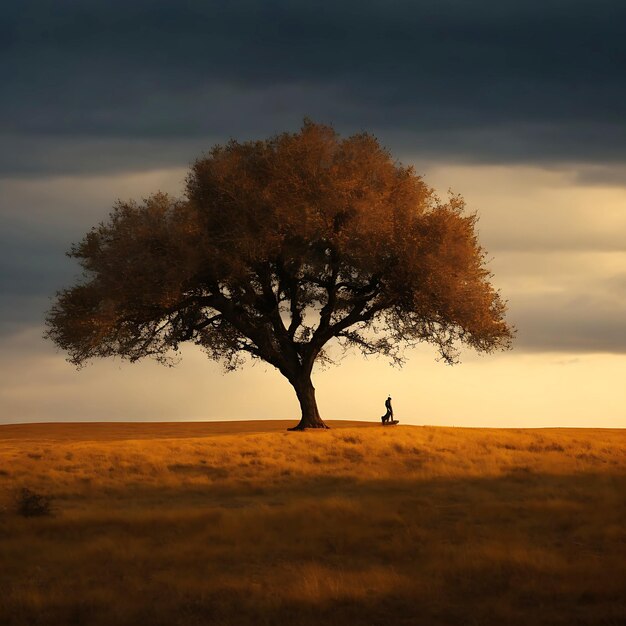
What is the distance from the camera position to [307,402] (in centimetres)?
5134

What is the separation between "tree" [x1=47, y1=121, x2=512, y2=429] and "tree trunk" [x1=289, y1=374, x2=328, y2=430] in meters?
0.06

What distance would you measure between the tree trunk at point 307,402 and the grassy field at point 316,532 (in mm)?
4171

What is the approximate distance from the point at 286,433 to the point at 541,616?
103 ft

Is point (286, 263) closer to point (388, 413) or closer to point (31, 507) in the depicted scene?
A: point (388, 413)

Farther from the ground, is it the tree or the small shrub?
the tree

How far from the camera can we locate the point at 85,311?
163 feet

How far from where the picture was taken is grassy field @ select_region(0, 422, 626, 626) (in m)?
17.8

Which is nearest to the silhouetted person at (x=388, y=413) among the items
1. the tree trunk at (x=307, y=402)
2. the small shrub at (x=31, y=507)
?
the tree trunk at (x=307, y=402)

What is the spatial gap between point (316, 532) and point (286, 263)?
976 inches

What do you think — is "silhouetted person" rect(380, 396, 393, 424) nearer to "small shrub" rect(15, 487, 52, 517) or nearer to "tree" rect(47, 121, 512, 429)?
"tree" rect(47, 121, 512, 429)

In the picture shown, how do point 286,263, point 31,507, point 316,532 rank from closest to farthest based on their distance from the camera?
point 316,532 < point 31,507 < point 286,263

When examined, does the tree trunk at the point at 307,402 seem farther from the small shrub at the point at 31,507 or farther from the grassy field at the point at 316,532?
the small shrub at the point at 31,507

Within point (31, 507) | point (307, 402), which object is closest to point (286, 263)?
point (307, 402)

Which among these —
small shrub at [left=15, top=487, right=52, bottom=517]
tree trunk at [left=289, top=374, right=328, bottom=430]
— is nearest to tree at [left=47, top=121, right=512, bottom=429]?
tree trunk at [left=289, top=374, right=328, bottom=430]
